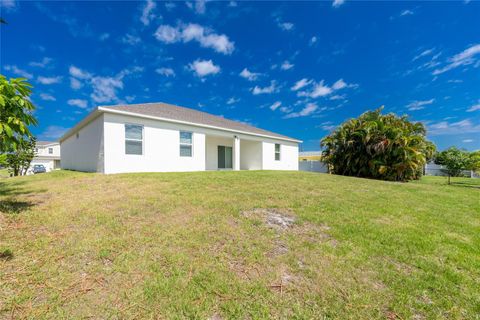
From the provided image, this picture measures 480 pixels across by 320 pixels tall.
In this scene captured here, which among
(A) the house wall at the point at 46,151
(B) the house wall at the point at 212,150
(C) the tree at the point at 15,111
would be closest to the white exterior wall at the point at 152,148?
(B) the house wall at the point at 212,150

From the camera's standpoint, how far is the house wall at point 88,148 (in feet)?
31.3

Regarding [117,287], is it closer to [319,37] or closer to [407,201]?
[407,201]

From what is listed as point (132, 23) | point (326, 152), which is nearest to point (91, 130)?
point (132, 23)

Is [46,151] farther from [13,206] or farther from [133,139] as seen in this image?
[13,206]

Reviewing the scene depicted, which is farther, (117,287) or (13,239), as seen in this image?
(13,239)

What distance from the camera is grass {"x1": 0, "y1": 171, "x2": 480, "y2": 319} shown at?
Answer: 1863mm

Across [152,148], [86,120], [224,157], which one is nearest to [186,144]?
[152,148]

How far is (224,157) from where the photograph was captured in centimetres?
1628

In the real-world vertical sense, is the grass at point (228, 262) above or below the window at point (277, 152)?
below

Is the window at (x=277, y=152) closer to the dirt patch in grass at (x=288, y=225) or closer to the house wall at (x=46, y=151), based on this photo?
the dirt patch in grass at (x=288, y=225)

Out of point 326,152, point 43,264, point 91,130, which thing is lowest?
point 43,264

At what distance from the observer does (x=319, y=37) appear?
610 inches

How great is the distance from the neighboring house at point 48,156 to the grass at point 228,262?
39410mm

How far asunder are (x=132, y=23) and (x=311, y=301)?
16.0 m
